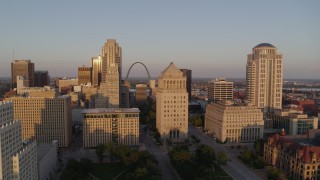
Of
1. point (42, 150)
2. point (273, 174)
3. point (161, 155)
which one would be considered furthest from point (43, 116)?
point (273, 174)

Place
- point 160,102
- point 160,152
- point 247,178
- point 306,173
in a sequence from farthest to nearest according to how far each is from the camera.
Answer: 1. point 160,102
2. point 160,152
3. point 247,178
4. point 306,173

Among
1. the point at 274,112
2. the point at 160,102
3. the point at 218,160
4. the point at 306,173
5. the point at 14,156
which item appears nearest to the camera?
the point at 14,156

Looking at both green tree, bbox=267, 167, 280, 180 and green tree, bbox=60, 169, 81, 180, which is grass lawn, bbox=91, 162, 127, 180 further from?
green tree, bbox=267, 167, 280, 180

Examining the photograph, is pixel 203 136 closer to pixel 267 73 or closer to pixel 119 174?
pixel 267 73

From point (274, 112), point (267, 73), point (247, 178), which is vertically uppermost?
point (267, 73)

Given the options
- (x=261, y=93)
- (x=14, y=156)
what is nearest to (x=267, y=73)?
(x=261, y=93)

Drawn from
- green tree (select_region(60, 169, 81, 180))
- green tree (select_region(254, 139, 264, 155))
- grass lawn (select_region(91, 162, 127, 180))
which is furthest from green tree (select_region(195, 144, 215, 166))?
green tree (select_region(60, 169, 81, 180))
